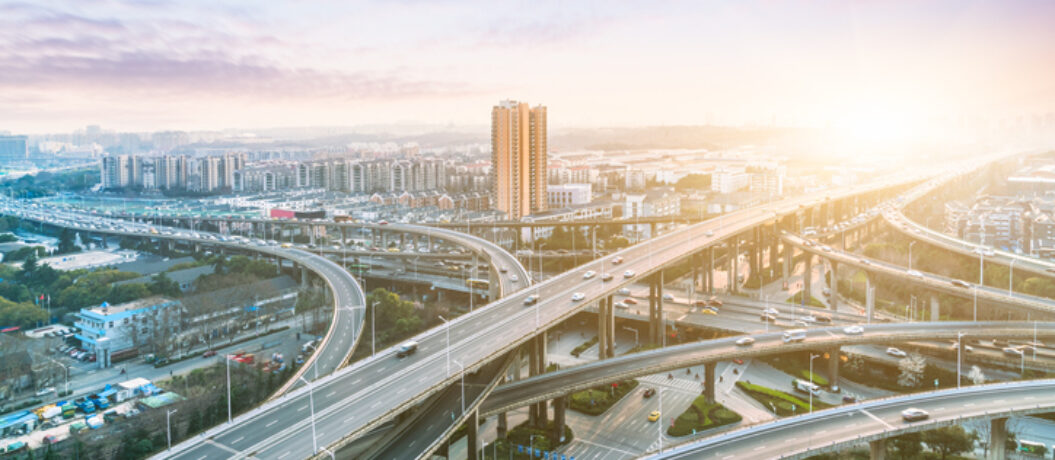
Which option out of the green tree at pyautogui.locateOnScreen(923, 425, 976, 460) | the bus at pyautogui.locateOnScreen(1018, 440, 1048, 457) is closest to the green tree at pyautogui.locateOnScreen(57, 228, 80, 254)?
the green tree at pyautogui.locateOnScreen(923, 425, 976, 460)

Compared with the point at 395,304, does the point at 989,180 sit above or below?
above

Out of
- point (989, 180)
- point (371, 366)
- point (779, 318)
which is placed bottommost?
point (779, 318)

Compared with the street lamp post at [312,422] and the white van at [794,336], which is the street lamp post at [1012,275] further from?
the street lamp post at [312,422]

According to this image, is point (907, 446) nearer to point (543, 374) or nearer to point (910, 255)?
point (543, 374)

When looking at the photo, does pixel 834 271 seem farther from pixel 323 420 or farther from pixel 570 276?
pixel 323 420

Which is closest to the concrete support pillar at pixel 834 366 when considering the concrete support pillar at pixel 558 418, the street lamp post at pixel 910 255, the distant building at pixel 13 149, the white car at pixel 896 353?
the white car at pixel 896 353

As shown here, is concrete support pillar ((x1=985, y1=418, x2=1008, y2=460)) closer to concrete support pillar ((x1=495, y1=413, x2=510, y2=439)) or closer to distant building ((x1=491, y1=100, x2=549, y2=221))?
concrete support pillar ((x1=495, y1=413, x2=510, y2=439))

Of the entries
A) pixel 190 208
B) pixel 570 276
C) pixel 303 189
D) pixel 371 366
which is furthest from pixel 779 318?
pixel 303 189
